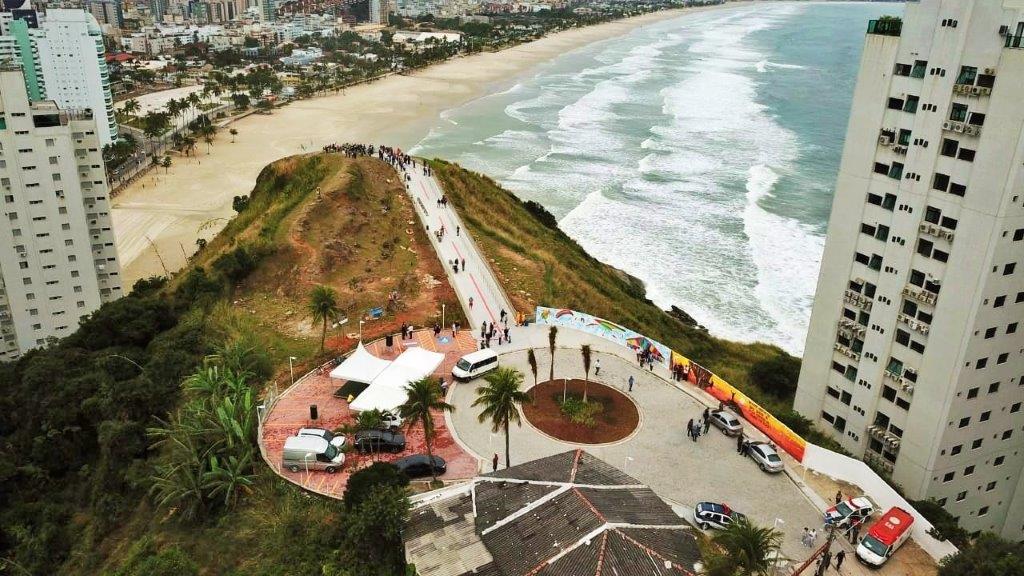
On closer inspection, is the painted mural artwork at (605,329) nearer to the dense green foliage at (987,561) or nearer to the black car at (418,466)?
the black car at (418,466)

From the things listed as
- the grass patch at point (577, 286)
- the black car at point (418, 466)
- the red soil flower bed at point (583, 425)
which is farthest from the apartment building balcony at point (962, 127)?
the black car at point (418, 466)

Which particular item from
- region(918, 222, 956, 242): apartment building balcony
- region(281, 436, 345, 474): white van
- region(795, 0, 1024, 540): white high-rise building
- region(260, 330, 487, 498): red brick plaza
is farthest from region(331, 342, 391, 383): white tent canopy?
region(918, 222, 956, 242): apartment building balcony

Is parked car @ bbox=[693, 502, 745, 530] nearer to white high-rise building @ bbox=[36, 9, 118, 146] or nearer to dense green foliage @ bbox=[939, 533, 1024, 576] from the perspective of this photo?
dense green foliage @ bbox=[939, 533, 1024, 576]

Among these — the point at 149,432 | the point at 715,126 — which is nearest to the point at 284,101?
the point at 715,126

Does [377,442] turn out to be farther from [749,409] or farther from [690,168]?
[690,168]

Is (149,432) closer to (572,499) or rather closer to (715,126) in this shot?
(572,499)

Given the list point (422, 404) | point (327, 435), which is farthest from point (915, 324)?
point (327, 435)
